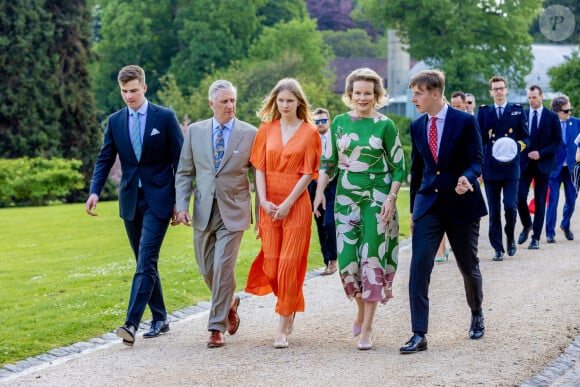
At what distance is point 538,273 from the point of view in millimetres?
11664

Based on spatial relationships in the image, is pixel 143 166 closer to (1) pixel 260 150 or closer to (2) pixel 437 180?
(1) pixel 260 150

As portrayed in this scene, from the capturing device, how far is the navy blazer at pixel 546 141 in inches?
561

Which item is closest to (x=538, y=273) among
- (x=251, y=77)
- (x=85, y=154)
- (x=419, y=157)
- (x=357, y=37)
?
(x=419, y=157)

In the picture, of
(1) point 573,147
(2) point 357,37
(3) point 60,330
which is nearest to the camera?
(3) point 60,330

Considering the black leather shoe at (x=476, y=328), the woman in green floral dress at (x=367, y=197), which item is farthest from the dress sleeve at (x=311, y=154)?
the black leather shoe at (x=476, y=328)

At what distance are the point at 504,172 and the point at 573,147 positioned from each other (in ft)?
9.89

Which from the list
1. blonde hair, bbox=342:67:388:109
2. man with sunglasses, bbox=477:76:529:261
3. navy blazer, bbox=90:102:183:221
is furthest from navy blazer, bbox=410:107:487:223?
man with sunglasses, bbox=477:76:529:261

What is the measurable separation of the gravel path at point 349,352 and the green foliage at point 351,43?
88779 mm

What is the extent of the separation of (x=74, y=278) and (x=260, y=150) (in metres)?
5.51

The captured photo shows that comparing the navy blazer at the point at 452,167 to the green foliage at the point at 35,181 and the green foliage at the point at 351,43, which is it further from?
the green foliage at the point at 351,43

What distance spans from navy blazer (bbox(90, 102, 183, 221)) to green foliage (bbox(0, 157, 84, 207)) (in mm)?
25577

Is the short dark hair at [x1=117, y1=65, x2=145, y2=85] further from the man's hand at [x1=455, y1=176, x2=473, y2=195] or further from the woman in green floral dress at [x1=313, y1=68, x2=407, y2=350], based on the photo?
the man's hand at [x1=455, y1=176, x2=473, y2=195]

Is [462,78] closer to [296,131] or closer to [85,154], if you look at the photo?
[85,154]

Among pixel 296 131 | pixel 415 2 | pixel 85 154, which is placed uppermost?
pixel 415 2
